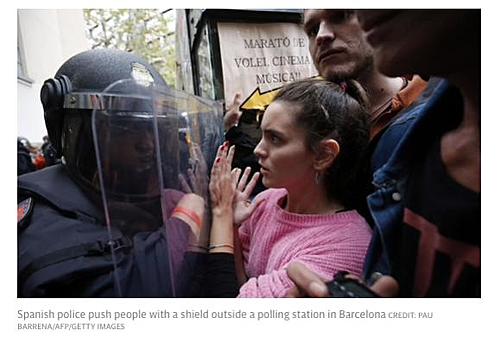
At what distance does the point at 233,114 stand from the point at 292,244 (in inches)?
11.8

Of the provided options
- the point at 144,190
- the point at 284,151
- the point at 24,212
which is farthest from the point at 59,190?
the point at 284,151

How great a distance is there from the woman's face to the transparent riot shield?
0.15 m

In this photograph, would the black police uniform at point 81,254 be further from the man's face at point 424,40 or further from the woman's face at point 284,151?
the man's face at point 424,40

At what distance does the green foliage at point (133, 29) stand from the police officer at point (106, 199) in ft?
0.20

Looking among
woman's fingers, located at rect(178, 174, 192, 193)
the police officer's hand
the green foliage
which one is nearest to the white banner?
the police officer's hand

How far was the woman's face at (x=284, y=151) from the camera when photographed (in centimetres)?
74

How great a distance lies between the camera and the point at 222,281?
722 mm

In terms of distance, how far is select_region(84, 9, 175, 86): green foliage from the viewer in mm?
792

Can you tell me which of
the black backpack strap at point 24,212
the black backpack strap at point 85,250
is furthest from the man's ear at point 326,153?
the black backpack strap at point 24,212
